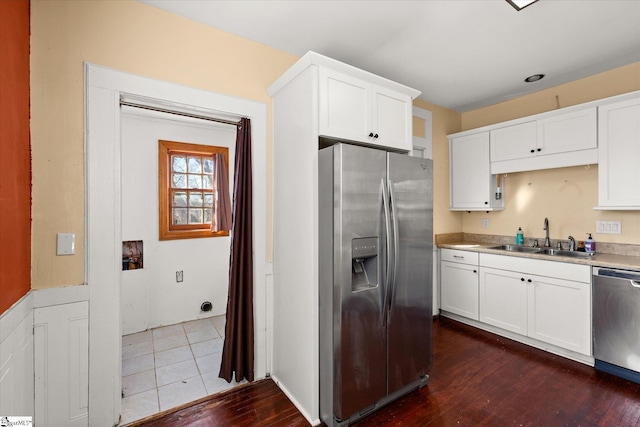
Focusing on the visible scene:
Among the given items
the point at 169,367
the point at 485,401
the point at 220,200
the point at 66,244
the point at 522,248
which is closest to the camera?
the point at 66,244

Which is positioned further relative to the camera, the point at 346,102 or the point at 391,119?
the point at 391,119

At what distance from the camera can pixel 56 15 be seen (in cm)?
164

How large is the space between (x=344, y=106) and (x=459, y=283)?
2611 mm

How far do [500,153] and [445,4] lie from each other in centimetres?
201

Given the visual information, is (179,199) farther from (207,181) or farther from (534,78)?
(534,78)

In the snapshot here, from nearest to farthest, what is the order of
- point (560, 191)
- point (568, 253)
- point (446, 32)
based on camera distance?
point (446, 32) < point (568, 253) < point (560, 191)

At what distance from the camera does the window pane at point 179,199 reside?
11.9 ft

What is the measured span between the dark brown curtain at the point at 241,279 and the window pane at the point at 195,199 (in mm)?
1715

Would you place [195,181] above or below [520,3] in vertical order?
below

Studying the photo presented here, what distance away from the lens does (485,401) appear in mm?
2053

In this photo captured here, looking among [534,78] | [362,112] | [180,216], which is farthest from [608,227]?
[180,216]

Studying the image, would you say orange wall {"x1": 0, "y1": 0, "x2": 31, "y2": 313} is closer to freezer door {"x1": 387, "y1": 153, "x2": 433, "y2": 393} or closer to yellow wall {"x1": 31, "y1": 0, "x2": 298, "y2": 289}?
yellow wall {"x1": 31, "y1": 0, "x2": 298, "y2": 289}

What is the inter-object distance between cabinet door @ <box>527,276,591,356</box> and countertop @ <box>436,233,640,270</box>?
0.20m

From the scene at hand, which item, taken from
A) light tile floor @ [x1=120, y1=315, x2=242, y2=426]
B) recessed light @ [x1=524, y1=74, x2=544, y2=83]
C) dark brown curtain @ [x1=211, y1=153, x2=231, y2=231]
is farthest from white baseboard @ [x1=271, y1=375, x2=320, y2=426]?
recessed light @ [x1=524, y1=74, x2=544, y2=83]
